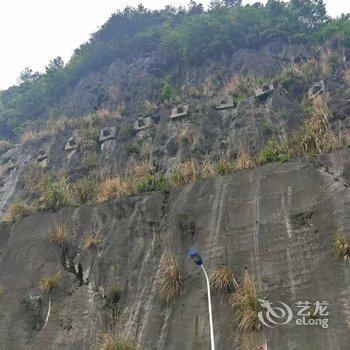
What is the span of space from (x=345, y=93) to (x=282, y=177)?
696 cm

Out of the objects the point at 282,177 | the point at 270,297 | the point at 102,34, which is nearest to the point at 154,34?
the point at 102,34

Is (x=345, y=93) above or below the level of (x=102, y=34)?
below

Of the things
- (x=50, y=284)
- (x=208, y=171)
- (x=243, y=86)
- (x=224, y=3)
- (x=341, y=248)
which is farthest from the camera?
(x=224, y=3)

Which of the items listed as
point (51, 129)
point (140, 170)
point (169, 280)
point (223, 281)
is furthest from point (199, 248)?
point (51, 129)

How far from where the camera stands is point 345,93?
17656mm

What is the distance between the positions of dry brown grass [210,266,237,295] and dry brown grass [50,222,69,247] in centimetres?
486

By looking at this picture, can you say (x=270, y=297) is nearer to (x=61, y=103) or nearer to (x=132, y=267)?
(x=132, y=267)

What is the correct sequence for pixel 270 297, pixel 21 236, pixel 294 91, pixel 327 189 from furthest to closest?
1. pixel 294 91
2. pixel 21 236
3. pixel 327 189
4. pixel 270 297

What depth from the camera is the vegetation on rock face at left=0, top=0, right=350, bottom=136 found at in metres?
27.0

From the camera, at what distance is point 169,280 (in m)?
11.4

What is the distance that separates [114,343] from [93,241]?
354 cm

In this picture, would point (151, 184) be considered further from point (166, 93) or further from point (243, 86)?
point (166, 93)

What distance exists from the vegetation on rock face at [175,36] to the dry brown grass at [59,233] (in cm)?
1074

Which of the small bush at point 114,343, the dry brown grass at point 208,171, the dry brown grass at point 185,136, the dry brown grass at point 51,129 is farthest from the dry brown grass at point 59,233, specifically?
the dry brown grass at point 51,129
